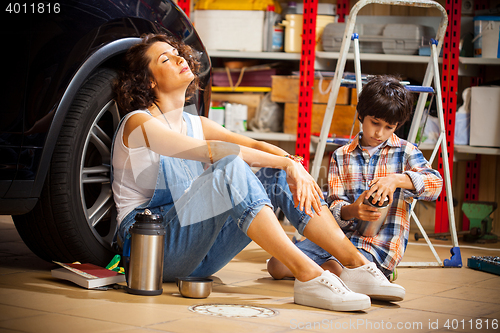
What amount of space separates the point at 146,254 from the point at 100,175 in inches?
19.9

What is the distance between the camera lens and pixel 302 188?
1.65 m

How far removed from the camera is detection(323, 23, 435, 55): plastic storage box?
3.38 m

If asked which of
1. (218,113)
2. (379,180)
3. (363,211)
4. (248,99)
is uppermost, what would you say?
(248,99)

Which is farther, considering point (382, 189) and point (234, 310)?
point (382, 189)

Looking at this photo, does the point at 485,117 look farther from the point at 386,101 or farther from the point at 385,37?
the point at 386,101

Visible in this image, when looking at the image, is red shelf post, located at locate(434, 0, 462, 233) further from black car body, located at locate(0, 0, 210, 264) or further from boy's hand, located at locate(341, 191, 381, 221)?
black car body, located at locate(0, 0, 210, 264)

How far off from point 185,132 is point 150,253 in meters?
0.51

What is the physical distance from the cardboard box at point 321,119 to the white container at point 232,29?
453 mm

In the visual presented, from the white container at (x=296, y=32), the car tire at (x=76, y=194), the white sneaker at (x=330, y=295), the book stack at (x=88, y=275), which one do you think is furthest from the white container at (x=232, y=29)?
the white sneaker at (x=330, y=295)

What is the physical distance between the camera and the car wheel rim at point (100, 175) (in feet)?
6.07

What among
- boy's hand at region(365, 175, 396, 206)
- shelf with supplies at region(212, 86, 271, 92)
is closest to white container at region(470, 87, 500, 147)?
shelf with supplies at region(212, 86, 271, 92)

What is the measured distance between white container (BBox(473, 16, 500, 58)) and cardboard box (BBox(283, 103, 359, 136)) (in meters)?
0.83

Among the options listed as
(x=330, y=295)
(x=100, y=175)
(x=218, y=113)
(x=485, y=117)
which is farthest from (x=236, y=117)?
(x=330, y=295)

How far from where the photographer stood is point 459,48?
3363 millimetres
